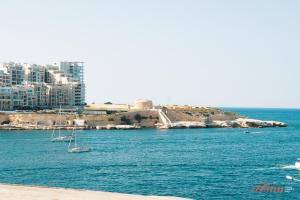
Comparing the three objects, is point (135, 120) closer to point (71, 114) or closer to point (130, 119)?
point (130, 119)

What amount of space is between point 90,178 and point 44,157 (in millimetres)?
24749

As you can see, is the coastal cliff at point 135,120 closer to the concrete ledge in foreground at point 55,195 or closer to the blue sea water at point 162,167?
the blue sea water at point 162,167

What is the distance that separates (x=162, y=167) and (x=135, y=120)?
→ 9629cm

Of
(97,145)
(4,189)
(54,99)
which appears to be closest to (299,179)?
(4,189)

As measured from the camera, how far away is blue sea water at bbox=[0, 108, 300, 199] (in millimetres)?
57844

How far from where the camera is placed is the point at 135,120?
170m

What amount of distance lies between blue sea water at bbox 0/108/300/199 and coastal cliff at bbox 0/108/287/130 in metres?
45.1

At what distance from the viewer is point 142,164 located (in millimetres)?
77375

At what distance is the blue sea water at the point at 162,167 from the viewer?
5784cm

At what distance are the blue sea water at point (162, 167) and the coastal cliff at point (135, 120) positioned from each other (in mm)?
45070

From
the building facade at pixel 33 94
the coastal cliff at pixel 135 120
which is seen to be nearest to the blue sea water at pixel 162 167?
the coastal cliff at pixel 135 120

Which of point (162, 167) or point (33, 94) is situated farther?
point (33, 94)

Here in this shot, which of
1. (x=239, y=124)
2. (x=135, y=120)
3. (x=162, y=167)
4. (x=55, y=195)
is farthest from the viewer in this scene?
(x=239, y=124)

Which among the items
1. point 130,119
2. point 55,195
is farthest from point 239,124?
point 55,195
